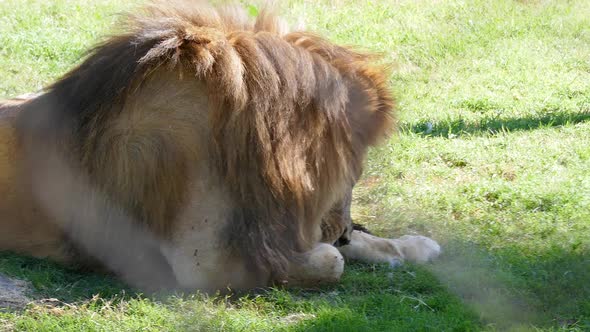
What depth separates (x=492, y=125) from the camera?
228 inches

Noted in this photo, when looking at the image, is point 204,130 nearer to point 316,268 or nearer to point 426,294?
point 316,268

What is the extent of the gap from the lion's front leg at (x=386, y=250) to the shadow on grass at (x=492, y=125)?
1744 mm

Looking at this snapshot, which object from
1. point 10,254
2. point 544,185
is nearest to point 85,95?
point 10,254

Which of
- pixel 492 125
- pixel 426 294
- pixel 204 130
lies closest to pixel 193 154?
pixel 204 130

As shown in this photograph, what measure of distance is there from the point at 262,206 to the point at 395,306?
640 millimetres

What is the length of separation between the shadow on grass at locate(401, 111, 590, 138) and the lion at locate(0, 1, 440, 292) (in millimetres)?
2114

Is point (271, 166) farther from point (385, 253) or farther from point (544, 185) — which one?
point (544, 185)

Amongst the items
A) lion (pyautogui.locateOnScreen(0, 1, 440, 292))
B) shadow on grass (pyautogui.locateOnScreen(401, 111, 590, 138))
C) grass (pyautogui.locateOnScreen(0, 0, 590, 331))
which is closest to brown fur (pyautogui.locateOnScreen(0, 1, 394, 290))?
lion (pyautogui.locateOnScreen(0, 1, 440, 292))

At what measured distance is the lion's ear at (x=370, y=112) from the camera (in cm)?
361

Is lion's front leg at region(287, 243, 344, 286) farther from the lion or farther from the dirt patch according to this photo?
Result: the dirt patch

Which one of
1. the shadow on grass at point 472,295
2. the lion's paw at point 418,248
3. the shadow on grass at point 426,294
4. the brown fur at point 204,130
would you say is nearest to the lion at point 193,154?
the brown fur at point 204,130

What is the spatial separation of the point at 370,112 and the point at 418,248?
72cm

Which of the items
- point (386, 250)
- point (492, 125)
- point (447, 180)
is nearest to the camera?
point (386, 250)

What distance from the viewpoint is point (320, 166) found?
11.5 feet
